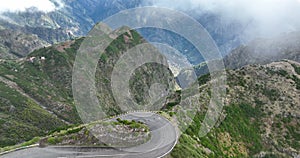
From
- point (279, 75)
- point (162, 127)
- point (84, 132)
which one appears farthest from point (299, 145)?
point (84, 132)

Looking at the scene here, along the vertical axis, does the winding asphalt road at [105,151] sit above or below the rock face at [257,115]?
above

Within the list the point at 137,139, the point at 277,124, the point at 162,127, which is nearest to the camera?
the point at 137,139

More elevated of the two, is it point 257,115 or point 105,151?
point 105,151

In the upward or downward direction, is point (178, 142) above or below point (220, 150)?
above

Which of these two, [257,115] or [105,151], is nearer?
[105,151]

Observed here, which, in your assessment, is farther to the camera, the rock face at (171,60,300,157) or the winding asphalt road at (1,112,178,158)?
the rock face at (171,60,300,157)

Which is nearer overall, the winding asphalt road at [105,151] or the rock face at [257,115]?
the winding asphalt road at [105,151]

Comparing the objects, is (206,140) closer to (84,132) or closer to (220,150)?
(220,150)

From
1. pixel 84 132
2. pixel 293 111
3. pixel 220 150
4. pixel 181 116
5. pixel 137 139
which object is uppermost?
pixel 84 132

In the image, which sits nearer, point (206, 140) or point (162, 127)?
point (162, 127)

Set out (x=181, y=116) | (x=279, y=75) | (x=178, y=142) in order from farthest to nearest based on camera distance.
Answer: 1. (x=279, y=75)
2. (x=181, y=116)
3. (x=178, y=142)

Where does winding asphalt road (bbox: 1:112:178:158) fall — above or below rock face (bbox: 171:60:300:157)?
above
